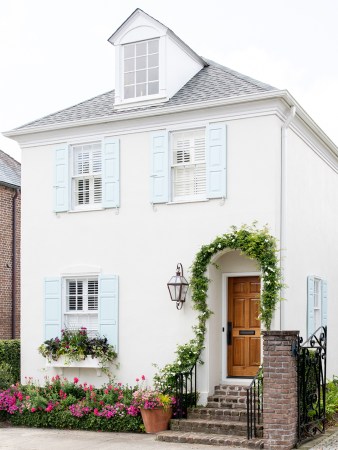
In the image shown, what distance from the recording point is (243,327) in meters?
14.8

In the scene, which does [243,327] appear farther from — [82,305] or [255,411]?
[82,305]

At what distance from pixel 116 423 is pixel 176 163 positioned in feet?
17.2

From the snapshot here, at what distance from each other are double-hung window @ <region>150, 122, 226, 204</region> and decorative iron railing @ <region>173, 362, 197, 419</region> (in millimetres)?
3446

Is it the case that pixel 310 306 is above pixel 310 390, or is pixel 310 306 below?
above

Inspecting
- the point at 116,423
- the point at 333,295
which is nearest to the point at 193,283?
the point at 116,423

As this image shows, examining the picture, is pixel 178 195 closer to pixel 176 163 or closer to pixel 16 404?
pixel 176 163

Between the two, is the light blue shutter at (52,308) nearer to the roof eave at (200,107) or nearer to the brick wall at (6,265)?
the roof eave at (200,107)

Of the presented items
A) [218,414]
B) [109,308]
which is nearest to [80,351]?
[109,308]

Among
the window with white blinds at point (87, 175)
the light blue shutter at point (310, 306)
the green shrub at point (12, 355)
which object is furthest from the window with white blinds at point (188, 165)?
the green shrub at point (12, 355)

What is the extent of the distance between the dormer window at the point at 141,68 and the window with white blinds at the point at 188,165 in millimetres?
1403

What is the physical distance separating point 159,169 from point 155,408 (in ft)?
15.7

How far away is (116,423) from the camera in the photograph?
13.9 m

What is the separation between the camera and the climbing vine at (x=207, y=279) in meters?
13.7

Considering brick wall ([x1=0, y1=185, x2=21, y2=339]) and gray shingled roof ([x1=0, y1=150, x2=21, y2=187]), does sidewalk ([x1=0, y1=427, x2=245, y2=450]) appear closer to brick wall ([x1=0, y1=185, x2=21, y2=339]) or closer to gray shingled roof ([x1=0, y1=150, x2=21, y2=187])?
brick wall ([x1=0, y1=185, x2=21, y2=339])
